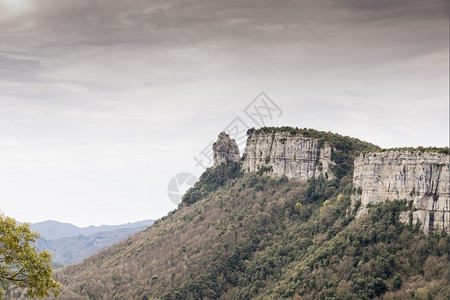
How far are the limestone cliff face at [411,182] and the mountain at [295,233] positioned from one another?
172 millimetres

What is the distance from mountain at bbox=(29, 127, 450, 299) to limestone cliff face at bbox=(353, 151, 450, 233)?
0.17 meters

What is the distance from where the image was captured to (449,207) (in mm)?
72688

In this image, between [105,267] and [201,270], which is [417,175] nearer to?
[201,270]

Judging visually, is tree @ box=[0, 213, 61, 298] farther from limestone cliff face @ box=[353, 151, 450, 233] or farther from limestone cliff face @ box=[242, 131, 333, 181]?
limestone cliff face @ box=[242, 131, 333, 181]

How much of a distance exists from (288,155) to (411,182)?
1573 inches

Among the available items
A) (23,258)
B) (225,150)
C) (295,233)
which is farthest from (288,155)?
(23,258)

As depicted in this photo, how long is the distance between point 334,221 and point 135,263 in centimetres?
4738

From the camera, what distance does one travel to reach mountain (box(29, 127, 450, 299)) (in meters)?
74.9

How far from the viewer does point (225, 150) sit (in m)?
140

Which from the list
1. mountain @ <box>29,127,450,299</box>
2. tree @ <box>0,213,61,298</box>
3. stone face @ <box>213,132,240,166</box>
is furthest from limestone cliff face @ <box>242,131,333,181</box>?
tree @ <box>0,213,61,298</box>

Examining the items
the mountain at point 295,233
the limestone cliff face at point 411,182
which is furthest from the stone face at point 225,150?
the limestone cliff face at point 411,182

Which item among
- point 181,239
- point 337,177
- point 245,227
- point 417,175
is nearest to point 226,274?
point 245,227

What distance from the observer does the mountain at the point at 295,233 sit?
7494cm

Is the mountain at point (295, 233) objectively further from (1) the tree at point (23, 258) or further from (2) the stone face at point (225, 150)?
(1) the tree at point (23, 258)
